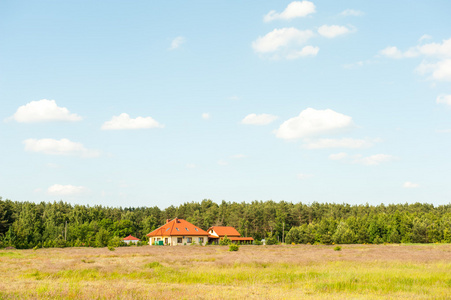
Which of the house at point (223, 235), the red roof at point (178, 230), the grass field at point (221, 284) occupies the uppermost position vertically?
the grass field at point (221, 284)

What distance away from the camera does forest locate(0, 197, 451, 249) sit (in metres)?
80.7

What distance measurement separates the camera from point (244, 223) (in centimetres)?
11450

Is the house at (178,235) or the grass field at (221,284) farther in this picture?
the house at (178,235)

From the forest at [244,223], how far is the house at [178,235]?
→ 10.1 m

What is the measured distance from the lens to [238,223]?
116 metres

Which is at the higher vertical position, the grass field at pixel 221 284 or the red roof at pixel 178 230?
the grass field at pixel 221 284

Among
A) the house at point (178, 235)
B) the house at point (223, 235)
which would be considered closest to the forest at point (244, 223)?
the house at point (223, 235)

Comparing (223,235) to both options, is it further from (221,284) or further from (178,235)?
(221,284)

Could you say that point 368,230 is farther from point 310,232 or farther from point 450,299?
point 450,299

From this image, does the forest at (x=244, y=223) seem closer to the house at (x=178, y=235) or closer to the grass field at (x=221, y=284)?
the house at (x=178, y=235)

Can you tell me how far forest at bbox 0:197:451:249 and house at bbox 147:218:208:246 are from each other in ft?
33.0

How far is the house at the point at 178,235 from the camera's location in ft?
266

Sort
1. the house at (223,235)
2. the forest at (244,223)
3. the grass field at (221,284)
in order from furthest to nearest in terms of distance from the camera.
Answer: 1. the house at (223,235)
2. the forest at (244,223)
3. the grass field at (221,284)

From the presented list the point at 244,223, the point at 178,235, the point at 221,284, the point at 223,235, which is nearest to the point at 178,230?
the point at 178,235
